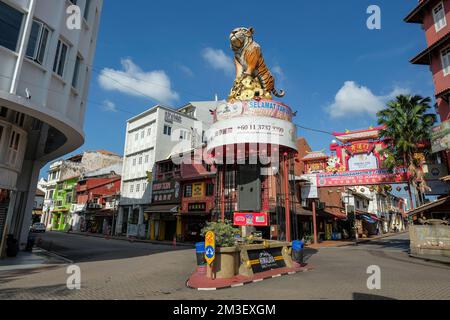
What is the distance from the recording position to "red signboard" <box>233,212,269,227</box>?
1645cm

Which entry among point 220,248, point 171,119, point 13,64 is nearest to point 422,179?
point 220,248

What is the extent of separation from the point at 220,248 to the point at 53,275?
22.2ft

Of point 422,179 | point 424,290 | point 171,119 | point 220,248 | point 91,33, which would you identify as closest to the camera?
point 424,290

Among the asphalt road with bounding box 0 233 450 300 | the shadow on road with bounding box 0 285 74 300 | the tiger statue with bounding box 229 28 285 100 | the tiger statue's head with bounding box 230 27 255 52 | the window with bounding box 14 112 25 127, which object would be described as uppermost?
the tiger statue's head with bounding box 230 27 255 52

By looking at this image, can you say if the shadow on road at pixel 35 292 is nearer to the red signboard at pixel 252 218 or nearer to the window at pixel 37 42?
the window at pixel 37 42

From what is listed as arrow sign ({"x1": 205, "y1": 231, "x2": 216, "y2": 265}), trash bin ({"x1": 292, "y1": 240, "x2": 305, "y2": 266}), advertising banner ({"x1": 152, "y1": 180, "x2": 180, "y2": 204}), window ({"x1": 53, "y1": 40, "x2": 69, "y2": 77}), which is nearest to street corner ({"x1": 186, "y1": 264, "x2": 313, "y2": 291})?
arrow sign ({"x1": 205, "y1": 231, "x2": 216, "y2": 265})

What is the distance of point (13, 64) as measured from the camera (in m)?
11.2

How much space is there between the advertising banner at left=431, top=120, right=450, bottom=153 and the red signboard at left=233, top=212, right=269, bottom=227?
39.7ft

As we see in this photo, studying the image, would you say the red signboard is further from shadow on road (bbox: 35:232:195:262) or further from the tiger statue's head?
the tiger statue's head

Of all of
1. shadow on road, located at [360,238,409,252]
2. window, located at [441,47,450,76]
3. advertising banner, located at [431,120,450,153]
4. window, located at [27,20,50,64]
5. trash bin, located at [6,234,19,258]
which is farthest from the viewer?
shadow on road, located at [360,238,409,252]

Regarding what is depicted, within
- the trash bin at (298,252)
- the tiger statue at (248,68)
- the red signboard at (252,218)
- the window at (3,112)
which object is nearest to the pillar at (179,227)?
the red signboard at (252,218)

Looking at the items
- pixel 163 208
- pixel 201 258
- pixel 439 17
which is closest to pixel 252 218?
pixel 201 258
